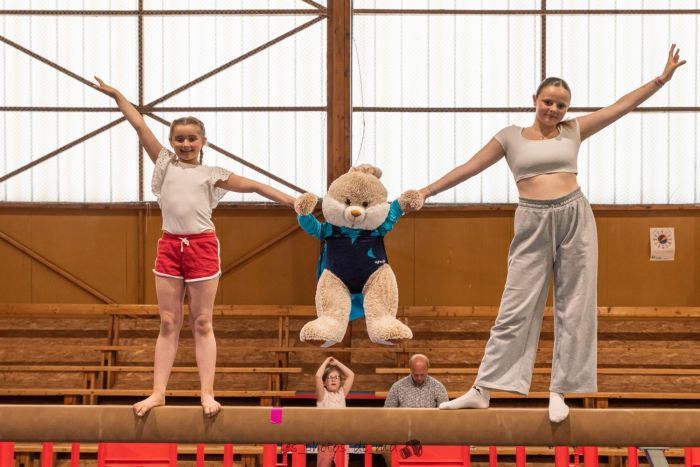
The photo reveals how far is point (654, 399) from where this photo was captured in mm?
9430

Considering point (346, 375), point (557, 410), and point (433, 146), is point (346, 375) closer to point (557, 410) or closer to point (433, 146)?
point (557, 410)

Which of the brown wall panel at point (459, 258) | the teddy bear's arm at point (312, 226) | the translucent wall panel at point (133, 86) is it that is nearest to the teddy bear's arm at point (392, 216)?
the teddy bear's arm at point (312, 226)

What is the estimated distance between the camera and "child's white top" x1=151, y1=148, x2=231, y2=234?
12.9 feet

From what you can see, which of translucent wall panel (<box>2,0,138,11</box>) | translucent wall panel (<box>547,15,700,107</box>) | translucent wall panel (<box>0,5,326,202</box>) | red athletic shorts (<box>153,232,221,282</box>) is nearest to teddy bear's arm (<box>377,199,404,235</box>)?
red athletic shorts (<box>153,232,221,282</box>)

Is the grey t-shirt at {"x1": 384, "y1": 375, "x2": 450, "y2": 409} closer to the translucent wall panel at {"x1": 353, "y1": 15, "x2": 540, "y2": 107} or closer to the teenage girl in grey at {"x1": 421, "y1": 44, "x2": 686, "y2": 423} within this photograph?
the teenage girl in grey at {"x1": 421, "y1": 44, "x2": 686, "y2": 423}

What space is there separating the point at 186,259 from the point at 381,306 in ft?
4.46

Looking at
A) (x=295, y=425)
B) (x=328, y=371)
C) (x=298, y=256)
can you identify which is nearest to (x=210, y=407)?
(x=295, y=425)

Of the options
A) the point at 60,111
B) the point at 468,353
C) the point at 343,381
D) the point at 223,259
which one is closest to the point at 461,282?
the point at 468,353

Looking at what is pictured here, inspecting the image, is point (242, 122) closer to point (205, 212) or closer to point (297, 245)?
point (297, 245)

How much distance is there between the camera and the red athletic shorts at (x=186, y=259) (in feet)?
12.8

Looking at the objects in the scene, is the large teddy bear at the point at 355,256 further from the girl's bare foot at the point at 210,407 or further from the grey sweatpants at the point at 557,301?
the grey sweatpants at the point at 557,301

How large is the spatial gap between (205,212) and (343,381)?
3.76 metres

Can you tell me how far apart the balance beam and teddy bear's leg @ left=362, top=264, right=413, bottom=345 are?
96cm

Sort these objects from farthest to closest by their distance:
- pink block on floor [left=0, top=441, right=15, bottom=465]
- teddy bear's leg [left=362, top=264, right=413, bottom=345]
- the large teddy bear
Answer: pink block on floor [left=0, top=441, right=15, bottom=465] < the large teddy bear < teddy bear's leg [left=362, top=264, right=413, bottom=345]
